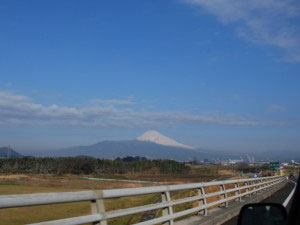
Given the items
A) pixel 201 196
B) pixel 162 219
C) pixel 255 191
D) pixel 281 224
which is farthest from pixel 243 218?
pixel 255 191

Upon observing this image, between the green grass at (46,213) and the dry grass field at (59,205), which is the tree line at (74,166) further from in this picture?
the green grass at (46,213)

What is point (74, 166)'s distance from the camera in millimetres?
147625

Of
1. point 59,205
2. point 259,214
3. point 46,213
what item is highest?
point 259,214

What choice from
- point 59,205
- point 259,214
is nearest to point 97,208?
point 259,214

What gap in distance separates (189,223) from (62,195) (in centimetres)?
550

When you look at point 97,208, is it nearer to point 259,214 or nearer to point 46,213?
point 259,214

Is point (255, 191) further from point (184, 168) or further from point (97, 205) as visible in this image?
point (184, 168)

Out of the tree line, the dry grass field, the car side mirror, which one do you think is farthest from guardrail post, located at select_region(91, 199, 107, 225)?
the tree line

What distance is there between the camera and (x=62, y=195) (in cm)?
504

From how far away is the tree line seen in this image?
14750 cm

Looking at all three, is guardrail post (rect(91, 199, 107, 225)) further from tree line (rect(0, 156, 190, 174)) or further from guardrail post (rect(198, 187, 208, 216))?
tree line (rect(0, 156, 190, 174))

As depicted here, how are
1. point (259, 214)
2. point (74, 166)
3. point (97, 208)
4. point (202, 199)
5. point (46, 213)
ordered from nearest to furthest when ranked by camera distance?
point (259, 214) → point (97, 208) → point (202, 199) → point (46, 213) → point (74, 166)

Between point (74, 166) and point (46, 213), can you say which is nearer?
point (46, 213)

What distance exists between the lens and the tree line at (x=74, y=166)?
148 meters
